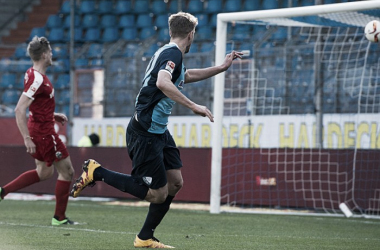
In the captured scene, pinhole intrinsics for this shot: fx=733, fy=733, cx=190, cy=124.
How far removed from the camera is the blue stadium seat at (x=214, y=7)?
17.7 meters

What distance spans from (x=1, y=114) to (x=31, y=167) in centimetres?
355

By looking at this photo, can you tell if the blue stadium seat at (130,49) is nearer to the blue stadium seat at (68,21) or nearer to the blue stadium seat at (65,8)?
the blue stadium seat at (68,21)

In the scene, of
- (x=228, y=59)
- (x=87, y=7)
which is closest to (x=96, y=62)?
(x=87, y=7)

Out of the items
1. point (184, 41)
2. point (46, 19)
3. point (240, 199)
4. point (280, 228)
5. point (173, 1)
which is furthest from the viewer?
point (46, 19)

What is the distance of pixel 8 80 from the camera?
17.0 metres

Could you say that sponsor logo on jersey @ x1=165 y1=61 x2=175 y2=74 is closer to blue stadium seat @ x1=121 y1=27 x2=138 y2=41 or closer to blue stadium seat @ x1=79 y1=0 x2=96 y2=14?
blue stadium seat @ x1=121 y1=27 x2=138 y2=41

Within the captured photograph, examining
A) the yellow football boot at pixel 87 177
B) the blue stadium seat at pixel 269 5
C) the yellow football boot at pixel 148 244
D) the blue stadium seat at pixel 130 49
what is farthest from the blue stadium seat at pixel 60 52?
the yellow football boot at pixel 148 244

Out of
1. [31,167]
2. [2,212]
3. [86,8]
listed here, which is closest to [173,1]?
[86,8]

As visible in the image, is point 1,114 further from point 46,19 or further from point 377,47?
point 377,47

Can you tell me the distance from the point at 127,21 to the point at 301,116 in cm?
785

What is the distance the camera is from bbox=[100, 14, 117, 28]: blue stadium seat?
19.1 metres

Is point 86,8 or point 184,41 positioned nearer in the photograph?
point 184,41

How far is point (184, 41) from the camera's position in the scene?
600cm

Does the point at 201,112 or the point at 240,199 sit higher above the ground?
the point at 201,112
